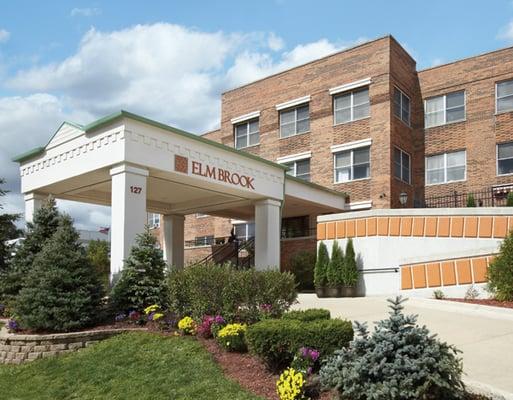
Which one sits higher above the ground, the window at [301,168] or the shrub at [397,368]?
the window at [301,168]

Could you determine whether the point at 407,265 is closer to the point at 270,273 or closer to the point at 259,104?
the point at 270,273

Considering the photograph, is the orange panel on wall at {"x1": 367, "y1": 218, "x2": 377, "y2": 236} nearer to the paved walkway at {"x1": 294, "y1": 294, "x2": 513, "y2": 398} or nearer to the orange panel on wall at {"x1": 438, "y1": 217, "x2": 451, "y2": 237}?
the orange panel on wall at {"x1": 438, "y1": 217, "x2": 451, "y2": 237}

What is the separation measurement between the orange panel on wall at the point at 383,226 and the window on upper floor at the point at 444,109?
9.72m

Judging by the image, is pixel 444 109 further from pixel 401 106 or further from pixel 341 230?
pixel 341 230

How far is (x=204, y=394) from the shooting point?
7074 millimetres

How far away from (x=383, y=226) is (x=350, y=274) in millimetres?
2002

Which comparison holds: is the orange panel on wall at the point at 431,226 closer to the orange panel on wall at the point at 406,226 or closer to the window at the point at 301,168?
the orange panel on wall at the point at 406,226

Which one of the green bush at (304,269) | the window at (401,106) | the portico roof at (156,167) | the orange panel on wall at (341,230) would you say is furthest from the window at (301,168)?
the orange panel on wall at (341,230)

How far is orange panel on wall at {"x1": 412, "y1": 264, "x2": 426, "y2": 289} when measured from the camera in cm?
1623

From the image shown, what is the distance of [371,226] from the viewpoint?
1861cm

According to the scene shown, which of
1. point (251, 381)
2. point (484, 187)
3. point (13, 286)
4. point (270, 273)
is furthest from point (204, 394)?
point (484, 187)

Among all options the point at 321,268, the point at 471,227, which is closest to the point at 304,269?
the point at 321,268

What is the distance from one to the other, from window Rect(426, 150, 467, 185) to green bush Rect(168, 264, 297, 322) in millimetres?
17424

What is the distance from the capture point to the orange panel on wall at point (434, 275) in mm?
15758
